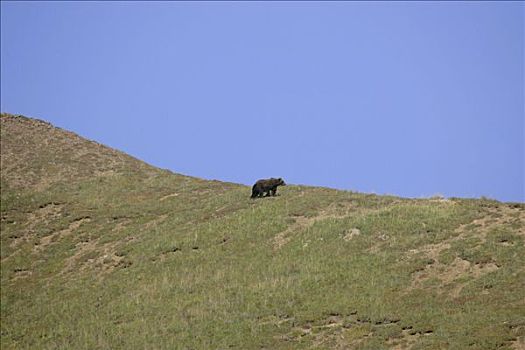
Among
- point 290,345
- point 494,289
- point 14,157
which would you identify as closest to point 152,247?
point 290,345

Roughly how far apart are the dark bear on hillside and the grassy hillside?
2.77 ft

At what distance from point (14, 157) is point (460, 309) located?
4368 cm

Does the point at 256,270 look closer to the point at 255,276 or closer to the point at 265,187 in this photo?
the point at 255,276

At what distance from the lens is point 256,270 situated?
3731 cm

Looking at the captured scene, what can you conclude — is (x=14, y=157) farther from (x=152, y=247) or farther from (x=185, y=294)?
(x=185, y=294)

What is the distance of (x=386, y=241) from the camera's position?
37.9 meters

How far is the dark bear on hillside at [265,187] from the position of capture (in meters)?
49.6

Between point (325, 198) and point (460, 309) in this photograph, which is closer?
point (460, 309)

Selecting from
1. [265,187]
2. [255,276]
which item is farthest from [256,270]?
[265,187]

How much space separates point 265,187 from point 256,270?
13.0 m

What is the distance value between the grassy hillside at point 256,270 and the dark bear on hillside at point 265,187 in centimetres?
85

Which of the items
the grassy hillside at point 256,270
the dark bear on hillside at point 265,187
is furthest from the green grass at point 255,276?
the dark bear on hillside at point 265,187

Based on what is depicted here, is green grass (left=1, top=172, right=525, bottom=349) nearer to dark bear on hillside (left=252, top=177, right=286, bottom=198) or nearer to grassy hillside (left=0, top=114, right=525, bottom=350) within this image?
grassy hillside (left=0, top=114, right=525, bottom=350)

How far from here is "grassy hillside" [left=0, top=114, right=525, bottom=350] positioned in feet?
95.6
